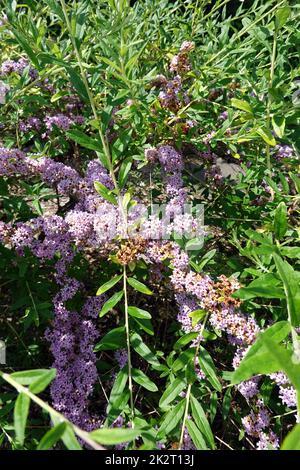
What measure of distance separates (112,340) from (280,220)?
2.10 feet

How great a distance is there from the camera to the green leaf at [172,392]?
4.59 feet

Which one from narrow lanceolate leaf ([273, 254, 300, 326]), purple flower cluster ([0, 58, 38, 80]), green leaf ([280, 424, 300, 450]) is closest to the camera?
green leaf ([280, 424, 300, 450])

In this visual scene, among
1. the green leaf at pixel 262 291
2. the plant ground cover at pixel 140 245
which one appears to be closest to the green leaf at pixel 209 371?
the plant ground cover at pixel 140 245

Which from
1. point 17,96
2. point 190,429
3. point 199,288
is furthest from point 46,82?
point 190,429

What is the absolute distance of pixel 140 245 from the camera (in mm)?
1476

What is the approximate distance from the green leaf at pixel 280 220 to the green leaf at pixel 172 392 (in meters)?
0.55

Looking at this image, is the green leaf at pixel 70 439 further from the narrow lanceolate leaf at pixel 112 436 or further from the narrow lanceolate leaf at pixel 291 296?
the narrow lanceolate leaf at pixel 291 296

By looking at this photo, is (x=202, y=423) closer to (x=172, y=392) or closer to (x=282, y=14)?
(x=172, y=392)

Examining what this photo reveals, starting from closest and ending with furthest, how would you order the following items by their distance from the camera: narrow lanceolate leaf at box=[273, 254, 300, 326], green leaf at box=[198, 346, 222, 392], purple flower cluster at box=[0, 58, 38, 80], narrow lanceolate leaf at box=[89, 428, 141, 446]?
narrow lanceolate leaf at box=[89, 428, 141, 446]
narrow lanceolate leaf at box=[273, 254, 300, 326]
green leaf at box=[198, 346, 222, 392]
purple flower cluster at box=[0, 58, 38, 80]

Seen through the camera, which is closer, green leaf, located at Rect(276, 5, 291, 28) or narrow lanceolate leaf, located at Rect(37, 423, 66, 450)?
narrow lanceolate leaf, located at Rect(37, 423, 66, 450)

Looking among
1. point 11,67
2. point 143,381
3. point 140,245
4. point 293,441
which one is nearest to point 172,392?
point 143,381

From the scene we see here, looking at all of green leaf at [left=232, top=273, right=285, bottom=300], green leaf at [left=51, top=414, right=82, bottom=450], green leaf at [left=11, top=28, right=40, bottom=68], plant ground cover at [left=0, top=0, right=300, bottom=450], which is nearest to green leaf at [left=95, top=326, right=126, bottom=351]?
plant ground cover at [left=0, top=0, right=300, bottom=450]

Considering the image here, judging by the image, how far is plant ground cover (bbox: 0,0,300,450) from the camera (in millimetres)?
1415

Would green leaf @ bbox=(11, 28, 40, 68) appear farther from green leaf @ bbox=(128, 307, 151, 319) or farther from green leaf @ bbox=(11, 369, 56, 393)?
green leaf @ bbox=(11, 369, 56, 393)
